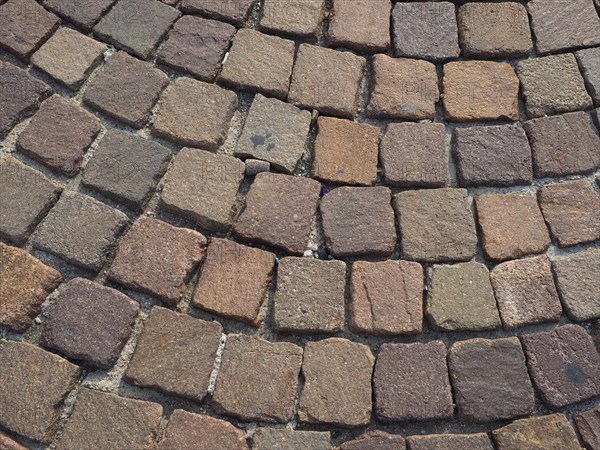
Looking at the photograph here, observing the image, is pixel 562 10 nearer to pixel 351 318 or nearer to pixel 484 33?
pixel 484 33

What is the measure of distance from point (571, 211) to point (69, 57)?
7.81 ft

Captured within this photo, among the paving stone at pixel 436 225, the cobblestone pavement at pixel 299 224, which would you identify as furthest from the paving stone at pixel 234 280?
the paving stone at pixel 436 225

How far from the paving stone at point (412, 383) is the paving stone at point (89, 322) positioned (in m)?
1.01

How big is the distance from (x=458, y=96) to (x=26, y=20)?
6.84ft

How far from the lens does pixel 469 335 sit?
2.56 metres

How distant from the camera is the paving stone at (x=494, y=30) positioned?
3094 mm

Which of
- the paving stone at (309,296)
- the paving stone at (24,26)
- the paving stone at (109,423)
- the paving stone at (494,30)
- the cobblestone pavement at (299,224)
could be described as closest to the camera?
the paving stone at (109,423)

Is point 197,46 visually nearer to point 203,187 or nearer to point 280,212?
point 203,187

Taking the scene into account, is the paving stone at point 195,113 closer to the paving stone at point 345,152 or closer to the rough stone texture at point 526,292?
the paving stone at point 345,152

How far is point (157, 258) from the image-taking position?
2.55 m

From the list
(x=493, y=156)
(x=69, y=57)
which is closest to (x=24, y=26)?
(x=69, y=57)

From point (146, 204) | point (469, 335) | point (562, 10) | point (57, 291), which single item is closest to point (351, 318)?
point (469, 335)

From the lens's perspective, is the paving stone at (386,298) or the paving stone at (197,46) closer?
the paving stone at (386,298)

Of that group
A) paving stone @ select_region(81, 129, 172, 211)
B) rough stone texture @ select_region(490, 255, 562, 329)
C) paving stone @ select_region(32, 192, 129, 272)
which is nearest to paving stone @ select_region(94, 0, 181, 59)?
paving stone @ select_region(81, 129, 172, 211)
